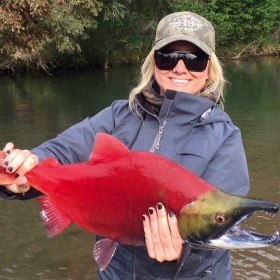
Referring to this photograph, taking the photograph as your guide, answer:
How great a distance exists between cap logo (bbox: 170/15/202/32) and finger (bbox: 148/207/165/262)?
1127 mm

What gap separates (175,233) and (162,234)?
0.19ft

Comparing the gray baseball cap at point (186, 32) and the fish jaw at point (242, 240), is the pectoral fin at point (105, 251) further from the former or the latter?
the gray baseball cap at point (186, 32)

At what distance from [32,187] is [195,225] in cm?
98

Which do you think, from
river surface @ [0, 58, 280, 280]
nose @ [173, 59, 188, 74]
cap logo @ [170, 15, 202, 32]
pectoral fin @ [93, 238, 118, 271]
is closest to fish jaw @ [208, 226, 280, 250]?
pectoral fin @ [93, 238, 118, 271]

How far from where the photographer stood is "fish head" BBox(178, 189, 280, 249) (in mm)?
1935

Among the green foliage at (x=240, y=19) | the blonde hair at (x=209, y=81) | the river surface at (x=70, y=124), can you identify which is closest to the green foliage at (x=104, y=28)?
the green foliage at (x=240, y=19)

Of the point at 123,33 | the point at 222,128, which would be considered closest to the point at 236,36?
the point at 123,33

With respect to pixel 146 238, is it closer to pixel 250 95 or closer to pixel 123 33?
pixel 250 95

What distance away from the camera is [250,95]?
2005cm

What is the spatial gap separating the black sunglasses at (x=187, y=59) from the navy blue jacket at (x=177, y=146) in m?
0.22

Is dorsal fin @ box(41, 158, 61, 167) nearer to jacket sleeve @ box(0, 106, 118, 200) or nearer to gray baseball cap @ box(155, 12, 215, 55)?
jacket sleeve @ box(0, 106, 118, 200)

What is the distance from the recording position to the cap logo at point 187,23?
2672 millimetres

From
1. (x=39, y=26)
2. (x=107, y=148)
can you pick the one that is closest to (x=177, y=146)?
(x=107, y=148)

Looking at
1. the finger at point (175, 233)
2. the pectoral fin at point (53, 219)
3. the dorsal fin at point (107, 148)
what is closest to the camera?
the finger at point (175, 233)
